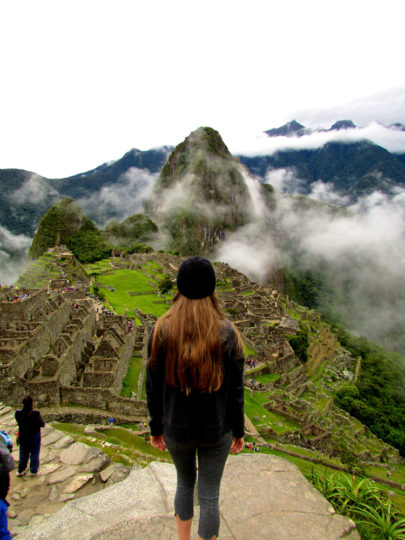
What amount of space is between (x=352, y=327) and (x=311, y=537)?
97.1m

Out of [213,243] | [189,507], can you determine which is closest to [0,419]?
[189,507]

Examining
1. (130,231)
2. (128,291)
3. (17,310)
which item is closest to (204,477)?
(17,310)

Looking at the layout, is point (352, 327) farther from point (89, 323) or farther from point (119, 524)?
point (119, 524)

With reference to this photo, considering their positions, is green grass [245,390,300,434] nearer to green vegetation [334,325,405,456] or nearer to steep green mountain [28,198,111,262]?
green vegetation [334,325,405,456]

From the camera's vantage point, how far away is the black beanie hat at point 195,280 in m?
2.52

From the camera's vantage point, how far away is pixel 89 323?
18297mm

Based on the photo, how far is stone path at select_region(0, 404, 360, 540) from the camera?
320 centimetres

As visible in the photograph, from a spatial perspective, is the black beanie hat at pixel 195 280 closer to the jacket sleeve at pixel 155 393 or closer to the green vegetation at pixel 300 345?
the jacket sleeve at pixel 155 393

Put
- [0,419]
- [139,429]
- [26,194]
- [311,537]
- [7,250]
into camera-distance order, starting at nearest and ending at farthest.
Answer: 1. [311,537]
2. [0,419]
3. [139,429]
4. [7,250]
5. [26,194]

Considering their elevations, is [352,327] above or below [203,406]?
below

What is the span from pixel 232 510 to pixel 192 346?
2.28 meters

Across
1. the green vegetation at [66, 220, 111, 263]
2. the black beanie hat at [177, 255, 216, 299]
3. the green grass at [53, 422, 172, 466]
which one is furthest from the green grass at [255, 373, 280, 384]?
the green vegetation at [66, 220, 111, 263]

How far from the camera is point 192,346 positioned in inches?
94.0

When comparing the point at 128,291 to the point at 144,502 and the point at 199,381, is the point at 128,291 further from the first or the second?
the point at 199,381
